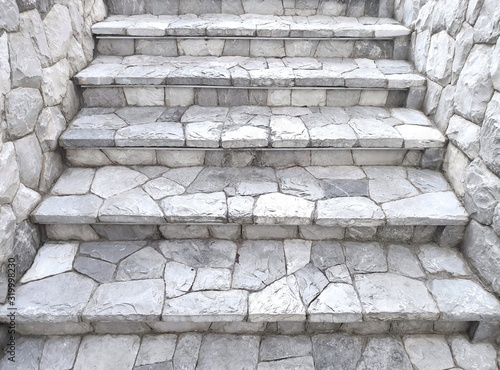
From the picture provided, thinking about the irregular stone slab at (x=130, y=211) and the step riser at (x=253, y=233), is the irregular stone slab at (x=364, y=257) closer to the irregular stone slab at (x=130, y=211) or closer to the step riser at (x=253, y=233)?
the step riser at (x=253, y=233)

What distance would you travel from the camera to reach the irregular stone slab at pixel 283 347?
191 centimetres

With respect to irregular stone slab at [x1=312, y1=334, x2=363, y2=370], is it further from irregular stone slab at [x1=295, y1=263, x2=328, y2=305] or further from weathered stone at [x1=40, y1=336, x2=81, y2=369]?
weathered stone at [x1=40, y1=336, x2=81, y2=369]

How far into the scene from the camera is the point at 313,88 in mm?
2787

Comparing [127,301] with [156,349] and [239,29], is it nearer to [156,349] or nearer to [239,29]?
[156,349]

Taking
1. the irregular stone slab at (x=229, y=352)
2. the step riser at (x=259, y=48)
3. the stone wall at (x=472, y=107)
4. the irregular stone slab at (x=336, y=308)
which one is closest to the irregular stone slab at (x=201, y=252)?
the irregular stone slab at (x=229, y=352)

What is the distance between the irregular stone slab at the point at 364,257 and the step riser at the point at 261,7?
242 centimetres

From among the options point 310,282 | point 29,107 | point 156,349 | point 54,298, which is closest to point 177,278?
point 156,349

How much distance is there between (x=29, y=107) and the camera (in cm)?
206

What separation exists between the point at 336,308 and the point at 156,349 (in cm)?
98

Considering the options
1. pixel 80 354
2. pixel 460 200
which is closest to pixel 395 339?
pixel 460 200

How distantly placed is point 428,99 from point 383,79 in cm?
37

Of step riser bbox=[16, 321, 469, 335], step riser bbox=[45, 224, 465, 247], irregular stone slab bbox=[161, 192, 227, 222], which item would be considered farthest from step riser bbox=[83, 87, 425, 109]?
step riser bbox=[16, 321, 469, 335]

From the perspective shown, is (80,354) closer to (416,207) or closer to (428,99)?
(416,207)

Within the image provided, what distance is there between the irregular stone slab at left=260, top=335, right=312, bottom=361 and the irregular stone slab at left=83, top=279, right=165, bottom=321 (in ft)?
1.97
